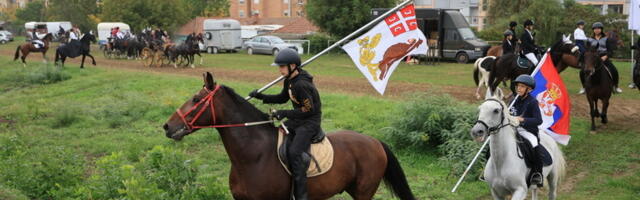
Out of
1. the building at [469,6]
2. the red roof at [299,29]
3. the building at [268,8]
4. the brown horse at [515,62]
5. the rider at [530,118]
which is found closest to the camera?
the rider at [530,118]

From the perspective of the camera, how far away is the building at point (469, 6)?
58.8 m

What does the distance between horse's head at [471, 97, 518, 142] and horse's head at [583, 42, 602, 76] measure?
297 inches

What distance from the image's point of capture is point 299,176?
6.07m

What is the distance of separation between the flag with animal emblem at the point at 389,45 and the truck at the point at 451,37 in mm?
23790

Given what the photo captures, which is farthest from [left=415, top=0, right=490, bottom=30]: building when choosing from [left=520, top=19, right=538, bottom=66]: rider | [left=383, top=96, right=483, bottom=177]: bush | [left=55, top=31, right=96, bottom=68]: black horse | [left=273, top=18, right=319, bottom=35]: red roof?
[left=383, top=96, right=483, bottom=177]: bush

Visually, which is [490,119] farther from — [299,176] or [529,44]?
[529,44]

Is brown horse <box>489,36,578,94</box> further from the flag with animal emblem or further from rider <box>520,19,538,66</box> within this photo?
the flag with animal emblem

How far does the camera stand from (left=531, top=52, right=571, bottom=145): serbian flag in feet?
28.5

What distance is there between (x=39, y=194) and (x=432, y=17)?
1069 inches

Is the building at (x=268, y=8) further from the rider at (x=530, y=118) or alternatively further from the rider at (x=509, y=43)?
the rider at (x=530, y=118)

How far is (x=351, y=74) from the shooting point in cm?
2611

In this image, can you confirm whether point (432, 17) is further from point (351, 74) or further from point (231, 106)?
point (231, 106)

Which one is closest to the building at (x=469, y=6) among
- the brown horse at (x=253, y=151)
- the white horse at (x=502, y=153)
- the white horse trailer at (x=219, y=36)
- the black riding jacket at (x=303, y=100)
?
the white horse trailer at (x=219, y=36)

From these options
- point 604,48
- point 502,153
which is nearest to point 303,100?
point 502,153
